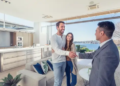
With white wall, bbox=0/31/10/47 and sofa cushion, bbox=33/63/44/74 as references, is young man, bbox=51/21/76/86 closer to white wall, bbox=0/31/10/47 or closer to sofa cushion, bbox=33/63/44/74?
sofa cushion, bbox=33/63/44/74

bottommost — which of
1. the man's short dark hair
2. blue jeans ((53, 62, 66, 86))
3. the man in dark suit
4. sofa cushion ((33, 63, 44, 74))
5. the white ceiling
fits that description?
sofa cushion ((33, 63, 44, 74))

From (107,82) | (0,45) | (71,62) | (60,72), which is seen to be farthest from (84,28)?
(0,45)

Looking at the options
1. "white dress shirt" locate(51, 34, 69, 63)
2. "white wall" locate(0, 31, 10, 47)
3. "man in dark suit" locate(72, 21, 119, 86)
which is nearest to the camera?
"man in dark suit" locate(72, 21, 119, 86)

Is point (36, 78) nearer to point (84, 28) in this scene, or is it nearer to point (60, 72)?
point (60, 72)

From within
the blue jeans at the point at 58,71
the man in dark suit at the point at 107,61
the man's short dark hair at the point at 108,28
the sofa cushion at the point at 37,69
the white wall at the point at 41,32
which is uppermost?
the white wall at the point at 41,32

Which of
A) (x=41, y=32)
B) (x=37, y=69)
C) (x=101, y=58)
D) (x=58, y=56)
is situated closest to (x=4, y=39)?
(x=41, y=32)

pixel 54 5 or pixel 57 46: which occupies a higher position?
pixel 54 5

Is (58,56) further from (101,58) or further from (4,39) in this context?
(4,39)

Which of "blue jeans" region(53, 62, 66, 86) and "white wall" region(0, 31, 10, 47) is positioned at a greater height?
"white wall" region(0, 31, 10, 47)

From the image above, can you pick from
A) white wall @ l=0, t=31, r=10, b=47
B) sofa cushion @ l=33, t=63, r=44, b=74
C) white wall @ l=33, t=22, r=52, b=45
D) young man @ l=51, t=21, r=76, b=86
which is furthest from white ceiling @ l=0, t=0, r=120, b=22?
white wall @ l=33, t=22, r=52, b=45

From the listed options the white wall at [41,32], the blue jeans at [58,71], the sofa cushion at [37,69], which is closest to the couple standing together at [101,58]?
the blue jeans at [58,71]

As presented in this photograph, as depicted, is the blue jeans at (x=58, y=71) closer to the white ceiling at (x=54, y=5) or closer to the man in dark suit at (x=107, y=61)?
the man in dark suit at (x=107, y=61)

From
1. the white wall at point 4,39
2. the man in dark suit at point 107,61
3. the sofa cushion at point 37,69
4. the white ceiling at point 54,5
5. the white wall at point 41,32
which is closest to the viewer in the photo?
the man in dark suit at point 107,61

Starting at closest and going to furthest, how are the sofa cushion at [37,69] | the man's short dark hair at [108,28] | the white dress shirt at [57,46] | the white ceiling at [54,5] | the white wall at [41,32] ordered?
the man's short dark hair at [108,28], the white dress shirt at [57,46], the sofa cushion at [37,69], the white ceiling at [54,5], the white wall at [41,32]
